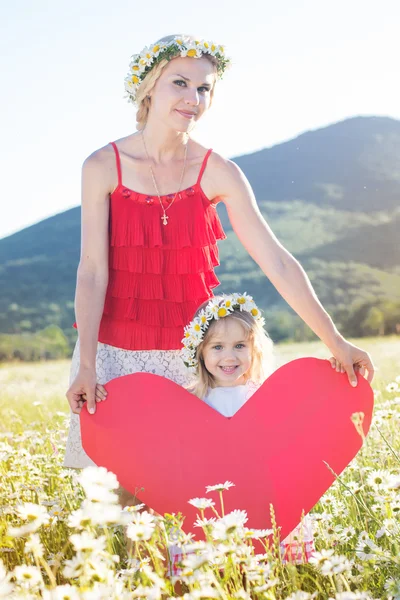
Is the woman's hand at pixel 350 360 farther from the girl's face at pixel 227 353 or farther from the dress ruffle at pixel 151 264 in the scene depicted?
the dress ruffle at pixel 151 264

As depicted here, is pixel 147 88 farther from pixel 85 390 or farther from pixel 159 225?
pixel 85 390

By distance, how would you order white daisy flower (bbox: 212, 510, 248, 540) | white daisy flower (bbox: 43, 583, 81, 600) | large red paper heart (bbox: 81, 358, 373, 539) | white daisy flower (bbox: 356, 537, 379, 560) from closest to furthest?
white daisy flower (bbox: 43, 583, 81, 600), white daisy flower (bbox: 212, 510, 248, 540), white daisy flower (bbox: 356, 537, 379, 560), large red paper heart (bbox: 81, 358, 373, 539)

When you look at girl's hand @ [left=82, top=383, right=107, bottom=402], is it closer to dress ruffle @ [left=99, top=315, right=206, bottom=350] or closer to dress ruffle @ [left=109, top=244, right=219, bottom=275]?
dress ruffle @ [left=99, top=315, right=206, bottom=350]

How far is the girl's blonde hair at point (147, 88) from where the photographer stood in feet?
10.6

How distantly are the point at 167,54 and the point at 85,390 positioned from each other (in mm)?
1462

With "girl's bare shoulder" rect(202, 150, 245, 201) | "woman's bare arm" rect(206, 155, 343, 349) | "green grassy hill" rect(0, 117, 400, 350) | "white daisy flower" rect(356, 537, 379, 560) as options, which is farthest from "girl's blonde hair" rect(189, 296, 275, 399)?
"green grassy hill" rect(0, 117, 400, 350)

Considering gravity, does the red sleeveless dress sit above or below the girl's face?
above

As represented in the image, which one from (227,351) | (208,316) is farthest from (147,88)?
(227,351)

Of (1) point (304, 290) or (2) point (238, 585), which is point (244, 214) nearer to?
(1) point (304, 290)

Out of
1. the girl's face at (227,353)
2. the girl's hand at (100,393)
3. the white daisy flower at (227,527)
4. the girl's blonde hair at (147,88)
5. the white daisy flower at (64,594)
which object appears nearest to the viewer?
the white daisy flower at (64,594)

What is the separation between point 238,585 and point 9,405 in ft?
17.2

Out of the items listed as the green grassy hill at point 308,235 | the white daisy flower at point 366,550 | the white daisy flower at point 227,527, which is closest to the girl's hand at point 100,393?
the white daisy flower at point 366,550

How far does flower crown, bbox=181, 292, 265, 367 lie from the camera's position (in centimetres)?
328

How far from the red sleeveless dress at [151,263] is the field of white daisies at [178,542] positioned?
752 mm
